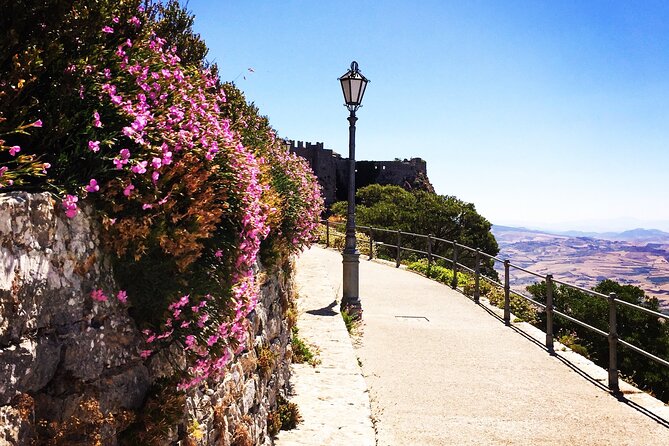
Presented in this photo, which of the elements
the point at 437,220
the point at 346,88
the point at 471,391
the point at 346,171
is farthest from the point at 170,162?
the point at 346,171

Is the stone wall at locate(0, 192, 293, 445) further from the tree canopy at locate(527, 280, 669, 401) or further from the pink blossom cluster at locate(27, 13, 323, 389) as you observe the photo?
the tree canopy at locate(527, 280, 669, 401)

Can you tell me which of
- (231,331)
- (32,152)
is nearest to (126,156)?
(32,152)

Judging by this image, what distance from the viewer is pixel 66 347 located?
2.27 m

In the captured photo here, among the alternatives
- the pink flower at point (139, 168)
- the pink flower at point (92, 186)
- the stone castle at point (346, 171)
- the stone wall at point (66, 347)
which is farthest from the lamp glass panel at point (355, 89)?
the stone castle at point (346, 171)

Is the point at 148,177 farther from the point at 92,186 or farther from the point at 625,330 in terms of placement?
the point at 625,330

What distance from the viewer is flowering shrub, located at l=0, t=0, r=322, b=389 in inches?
101

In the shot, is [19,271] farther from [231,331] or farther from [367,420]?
[367,420]

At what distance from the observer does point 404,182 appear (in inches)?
2549

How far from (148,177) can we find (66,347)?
859 millimetres

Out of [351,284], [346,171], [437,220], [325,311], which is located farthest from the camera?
[346,171]

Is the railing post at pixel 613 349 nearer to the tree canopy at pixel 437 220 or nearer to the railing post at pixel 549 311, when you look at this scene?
the railing post at pixel 549 311

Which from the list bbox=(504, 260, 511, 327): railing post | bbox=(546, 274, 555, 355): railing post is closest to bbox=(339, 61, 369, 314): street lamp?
bbox=(504, 260, 511, 327): railing post

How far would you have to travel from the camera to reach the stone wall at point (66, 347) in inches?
78.5

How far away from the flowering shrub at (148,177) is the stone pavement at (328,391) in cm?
184
